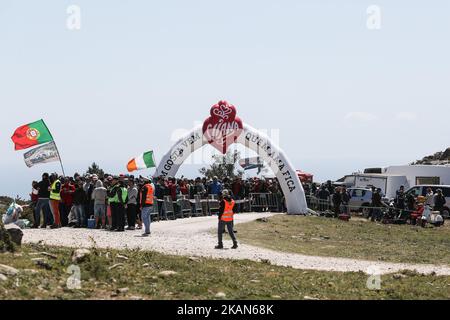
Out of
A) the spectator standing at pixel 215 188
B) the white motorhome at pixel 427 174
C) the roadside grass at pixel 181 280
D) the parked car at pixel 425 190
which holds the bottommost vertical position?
the roadside grass at pixel 181 280

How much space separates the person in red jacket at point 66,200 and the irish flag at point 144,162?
11.3 m

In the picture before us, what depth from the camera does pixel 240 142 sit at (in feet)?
115

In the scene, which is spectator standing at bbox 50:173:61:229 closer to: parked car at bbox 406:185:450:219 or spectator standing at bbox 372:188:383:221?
spectator standing at bbox 372:188:383:221

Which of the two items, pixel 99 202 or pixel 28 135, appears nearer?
pixel 99 202

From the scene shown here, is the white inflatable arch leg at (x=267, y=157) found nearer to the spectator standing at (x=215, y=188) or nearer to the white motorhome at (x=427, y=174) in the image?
the spectator standing at (x=215, y=188)

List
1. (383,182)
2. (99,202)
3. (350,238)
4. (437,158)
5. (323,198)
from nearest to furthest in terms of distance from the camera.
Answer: (99,202) → (350,238) → (323,198) → (383,182) → (437,158)

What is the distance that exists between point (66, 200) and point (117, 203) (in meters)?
1.93

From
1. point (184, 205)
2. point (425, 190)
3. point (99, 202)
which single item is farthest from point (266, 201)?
point (99, 202)

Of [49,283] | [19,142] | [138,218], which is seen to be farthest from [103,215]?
[49,283]

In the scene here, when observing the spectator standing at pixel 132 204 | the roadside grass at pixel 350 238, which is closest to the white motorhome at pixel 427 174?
the roadside grass at pixel 350 238

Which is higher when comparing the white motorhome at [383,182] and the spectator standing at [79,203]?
the white motorhome at [383,182]

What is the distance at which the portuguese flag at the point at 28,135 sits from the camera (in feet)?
99.3

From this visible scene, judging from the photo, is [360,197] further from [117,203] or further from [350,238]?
[117,203]
